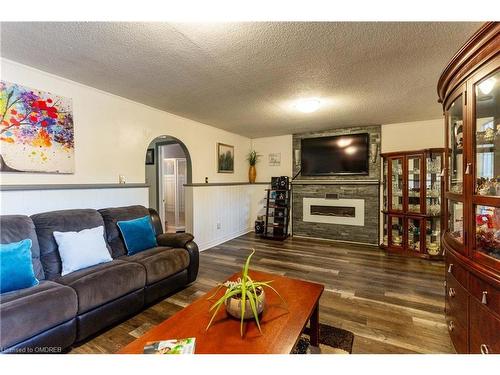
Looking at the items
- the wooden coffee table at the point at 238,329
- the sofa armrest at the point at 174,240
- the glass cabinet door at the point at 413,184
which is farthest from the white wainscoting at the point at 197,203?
the glass cabinet door at the point at 413,184

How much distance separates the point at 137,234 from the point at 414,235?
433cm

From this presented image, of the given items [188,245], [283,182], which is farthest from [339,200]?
[188,245]

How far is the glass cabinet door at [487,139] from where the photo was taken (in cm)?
138

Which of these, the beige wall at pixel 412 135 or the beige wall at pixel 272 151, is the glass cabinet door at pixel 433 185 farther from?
the beige wall at pixel 272 151

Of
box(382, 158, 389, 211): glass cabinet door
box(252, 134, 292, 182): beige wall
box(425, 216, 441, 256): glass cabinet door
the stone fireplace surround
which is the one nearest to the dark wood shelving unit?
the stone fireplace surround

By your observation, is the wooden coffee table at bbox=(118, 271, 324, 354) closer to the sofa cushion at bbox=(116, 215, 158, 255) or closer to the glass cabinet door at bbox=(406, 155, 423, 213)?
the sofa cushion at bbox=(116, 215, 158, 255)

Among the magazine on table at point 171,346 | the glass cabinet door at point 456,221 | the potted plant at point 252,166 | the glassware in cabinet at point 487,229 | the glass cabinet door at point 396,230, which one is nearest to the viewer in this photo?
the magazine on table at point 171,346

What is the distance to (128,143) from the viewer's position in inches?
123

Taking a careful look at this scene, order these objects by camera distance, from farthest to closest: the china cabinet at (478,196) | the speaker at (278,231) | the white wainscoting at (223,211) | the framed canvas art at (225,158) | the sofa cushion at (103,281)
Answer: the speaker at (278,231) → the framed canvas art at (225,158) → the white wainscoting at (223,211) → the sofa cushion at (103,281) → the china cabinet at (478,196)

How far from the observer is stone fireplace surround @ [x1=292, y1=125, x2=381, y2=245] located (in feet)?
15.0

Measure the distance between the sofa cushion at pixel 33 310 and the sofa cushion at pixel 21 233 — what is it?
312mm

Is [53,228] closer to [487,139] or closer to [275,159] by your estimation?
[487,139]
